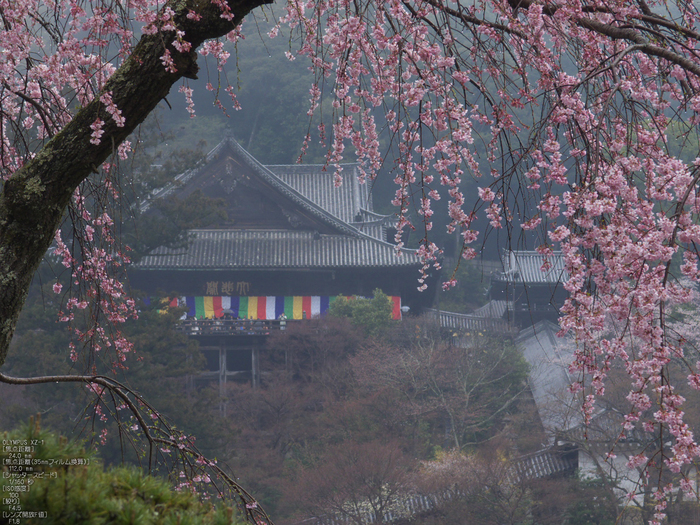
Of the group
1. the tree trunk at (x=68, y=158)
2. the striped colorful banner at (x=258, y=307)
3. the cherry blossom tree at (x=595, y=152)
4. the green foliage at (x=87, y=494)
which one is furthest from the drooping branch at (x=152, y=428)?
the striped colorful banner at (x=258, y=307)

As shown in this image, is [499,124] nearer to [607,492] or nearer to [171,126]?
[607,492]

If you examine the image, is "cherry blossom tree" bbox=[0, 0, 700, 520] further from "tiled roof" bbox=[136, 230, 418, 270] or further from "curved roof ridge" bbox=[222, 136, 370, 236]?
"curved roof ridge" bbox=[222, 136, 370, 236]

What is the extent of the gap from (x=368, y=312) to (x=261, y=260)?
3864 millimetres

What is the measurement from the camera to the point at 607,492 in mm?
10281

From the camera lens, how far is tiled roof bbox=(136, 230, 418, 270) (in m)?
17.2

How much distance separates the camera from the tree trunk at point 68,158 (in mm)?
2006

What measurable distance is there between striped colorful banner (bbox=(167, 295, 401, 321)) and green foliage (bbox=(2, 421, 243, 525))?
16.0m

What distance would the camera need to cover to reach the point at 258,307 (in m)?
17.7

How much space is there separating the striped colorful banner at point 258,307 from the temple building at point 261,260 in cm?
3

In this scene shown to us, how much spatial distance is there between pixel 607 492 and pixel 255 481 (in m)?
6.18

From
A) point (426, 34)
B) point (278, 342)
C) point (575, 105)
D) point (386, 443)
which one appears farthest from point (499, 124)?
point (278, 342)

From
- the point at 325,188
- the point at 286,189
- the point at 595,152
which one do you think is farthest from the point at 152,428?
the point at 325,188

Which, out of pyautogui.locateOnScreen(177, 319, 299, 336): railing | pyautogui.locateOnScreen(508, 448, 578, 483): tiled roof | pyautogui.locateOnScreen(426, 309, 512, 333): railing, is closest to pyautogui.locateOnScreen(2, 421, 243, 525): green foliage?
pyautogui.locateOnScreen(508, 448, 578, 483): tiled roof

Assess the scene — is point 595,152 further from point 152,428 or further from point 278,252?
point 278,252
